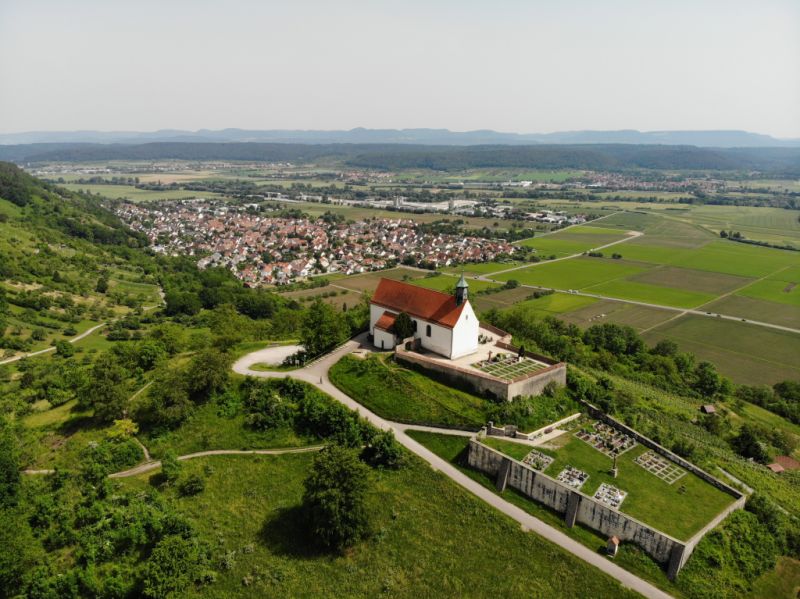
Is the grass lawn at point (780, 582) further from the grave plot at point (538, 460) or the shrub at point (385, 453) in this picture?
the shrub at point (385, 453)

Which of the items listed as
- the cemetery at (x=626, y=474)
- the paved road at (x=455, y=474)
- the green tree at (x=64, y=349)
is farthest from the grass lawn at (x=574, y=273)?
the green tree at (x=64, y=349)

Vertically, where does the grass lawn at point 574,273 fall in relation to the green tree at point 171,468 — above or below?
below

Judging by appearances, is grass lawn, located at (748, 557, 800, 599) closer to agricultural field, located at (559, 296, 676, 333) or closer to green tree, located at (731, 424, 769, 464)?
green tree, located at (731, 424, 769, 464)

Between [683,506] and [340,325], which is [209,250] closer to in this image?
[340,325]

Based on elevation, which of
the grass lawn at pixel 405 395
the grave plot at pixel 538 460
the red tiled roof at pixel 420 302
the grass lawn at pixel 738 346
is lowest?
the grass lawn at pixel 738 346

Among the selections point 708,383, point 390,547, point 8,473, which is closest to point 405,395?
point 390,547

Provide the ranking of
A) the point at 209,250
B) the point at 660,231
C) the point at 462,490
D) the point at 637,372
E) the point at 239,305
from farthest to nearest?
the point at 660,231 < the point at 209,250 < the point at 239,305 < the point at 637,372 < the point at 462,490

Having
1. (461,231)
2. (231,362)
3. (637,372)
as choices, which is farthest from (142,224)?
(637,372)

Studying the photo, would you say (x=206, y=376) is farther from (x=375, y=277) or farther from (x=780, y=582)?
(x=375, y=277)
